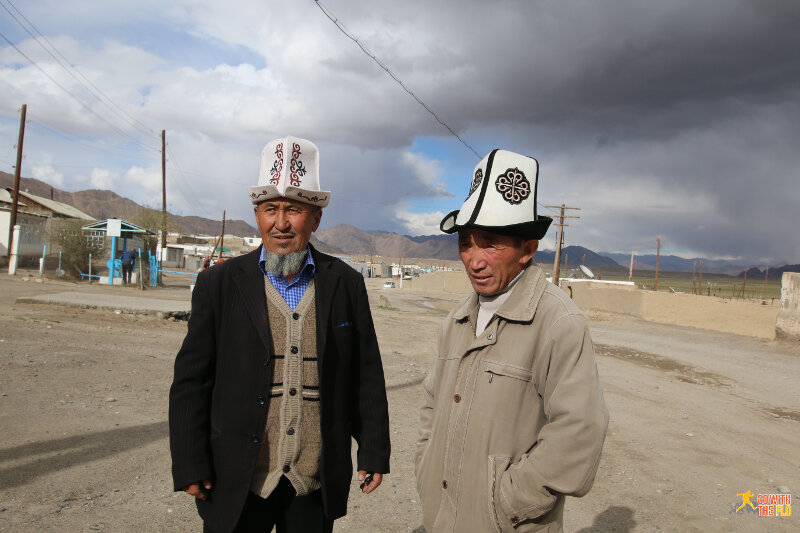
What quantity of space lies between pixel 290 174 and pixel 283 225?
0.23 meters

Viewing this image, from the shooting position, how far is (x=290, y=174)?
7.91 feet

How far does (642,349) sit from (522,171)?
52.3 ft

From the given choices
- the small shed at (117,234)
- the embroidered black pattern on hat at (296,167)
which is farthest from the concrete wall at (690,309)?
the small shed at (117,234)

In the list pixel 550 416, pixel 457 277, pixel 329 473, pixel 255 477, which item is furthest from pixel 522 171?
pixel 457 277

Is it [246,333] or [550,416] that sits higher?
[246,333]

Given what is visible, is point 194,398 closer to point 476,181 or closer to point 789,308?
point 476,181

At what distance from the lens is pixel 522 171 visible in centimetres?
210

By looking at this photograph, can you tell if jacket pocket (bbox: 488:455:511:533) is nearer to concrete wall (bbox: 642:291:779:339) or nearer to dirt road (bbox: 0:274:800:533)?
dirt road (bbox: 0:274:800:533)

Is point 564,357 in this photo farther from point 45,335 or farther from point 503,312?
point 45,335

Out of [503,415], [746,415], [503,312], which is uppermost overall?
[503,312]

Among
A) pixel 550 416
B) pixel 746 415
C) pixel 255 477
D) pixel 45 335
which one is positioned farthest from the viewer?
pixel 45 335

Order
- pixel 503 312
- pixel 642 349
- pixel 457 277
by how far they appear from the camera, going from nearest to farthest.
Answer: pixel 503 312
pixel 642 349
pixel 457 277

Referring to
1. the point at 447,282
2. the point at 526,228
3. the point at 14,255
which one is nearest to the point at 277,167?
the point at 526,228
